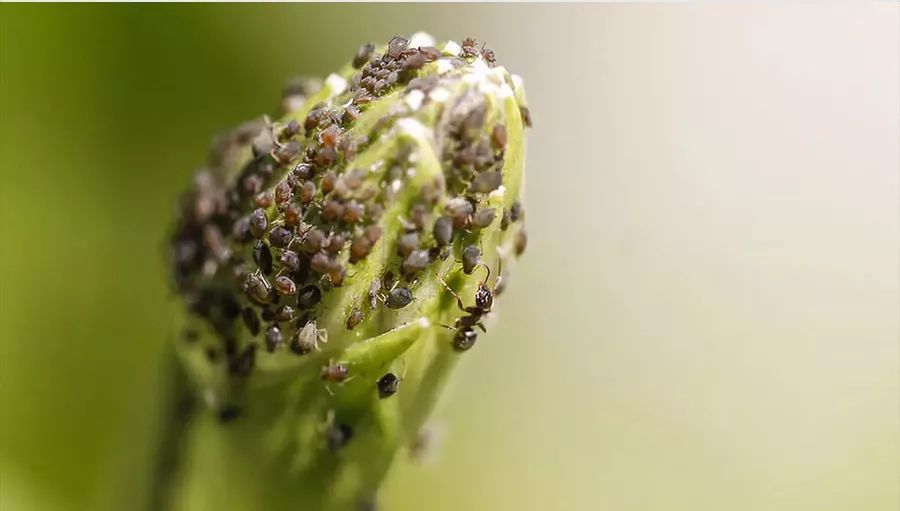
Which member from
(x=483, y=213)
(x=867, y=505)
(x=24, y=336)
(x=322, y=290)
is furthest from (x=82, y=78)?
(x=867, y=505)

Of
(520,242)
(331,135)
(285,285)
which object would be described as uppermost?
(331,135)

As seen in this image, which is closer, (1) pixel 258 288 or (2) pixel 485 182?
(2) pixel 485 182

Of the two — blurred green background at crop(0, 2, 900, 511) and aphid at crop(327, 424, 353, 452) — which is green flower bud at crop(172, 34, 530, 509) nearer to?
aphid at crop(327, 424, 353, 452)

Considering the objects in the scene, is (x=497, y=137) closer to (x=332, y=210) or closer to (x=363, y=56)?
(x=332, y=210)

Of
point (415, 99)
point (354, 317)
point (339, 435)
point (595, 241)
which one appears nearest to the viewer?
point (415, 99)

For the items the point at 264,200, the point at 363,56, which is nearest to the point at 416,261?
the point at 264,200

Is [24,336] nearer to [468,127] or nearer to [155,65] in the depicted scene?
[155,65]

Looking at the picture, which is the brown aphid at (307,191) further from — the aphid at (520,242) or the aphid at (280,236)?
the aphid at (520,242)
